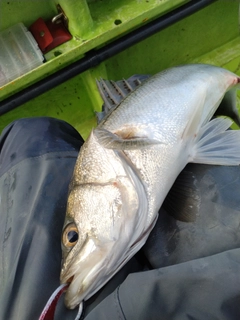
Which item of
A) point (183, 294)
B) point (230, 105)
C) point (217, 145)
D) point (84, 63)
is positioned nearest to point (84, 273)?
point (183, 294)

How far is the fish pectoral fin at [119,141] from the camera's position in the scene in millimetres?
1241

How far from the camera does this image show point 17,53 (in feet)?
6.74

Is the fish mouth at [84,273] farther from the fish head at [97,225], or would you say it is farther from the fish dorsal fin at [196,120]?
the fish dorsal fin at [196,120]

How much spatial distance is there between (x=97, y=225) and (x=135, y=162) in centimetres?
30

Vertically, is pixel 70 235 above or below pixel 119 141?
below

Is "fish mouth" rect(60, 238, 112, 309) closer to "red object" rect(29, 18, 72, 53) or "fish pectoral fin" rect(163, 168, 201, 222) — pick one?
"fish pectoral fin" rect(163, 168, 201, 222)

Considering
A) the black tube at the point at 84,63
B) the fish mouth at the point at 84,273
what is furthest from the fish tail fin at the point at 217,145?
the black tube at the point at 84,63

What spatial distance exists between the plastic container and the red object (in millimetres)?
40

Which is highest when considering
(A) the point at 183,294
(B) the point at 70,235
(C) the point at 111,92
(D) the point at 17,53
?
(D) the point at 17,53

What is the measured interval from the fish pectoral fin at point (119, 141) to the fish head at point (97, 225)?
0.22 ft

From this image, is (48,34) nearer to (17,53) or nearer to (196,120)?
(17,53)

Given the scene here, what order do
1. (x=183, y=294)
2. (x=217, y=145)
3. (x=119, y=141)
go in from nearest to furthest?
(x=183, y=294), (x=119, y=141), (x=217, y=145)

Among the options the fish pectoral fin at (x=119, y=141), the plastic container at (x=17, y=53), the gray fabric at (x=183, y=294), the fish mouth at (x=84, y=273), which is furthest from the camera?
the plastic container at (x=17, y=53)

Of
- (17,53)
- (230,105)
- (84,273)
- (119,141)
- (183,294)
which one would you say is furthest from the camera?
(17,53)
